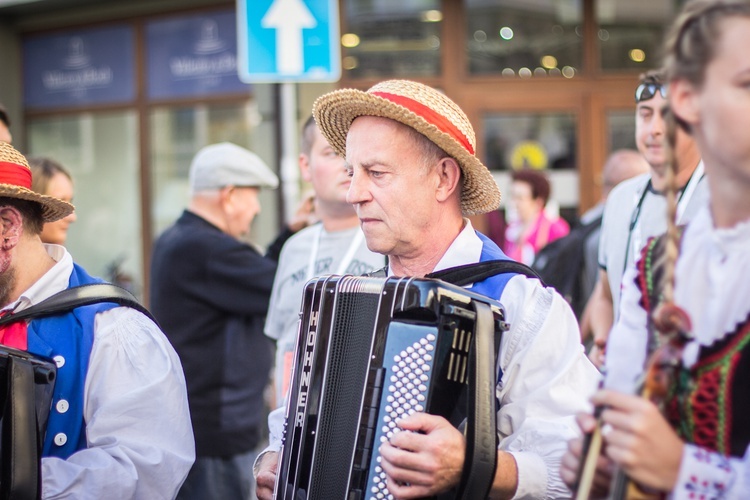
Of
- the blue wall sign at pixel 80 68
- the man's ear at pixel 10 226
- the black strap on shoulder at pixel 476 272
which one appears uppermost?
the blue wall sign at pixel 80 68

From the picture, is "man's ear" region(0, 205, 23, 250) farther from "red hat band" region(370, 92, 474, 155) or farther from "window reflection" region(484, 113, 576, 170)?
"window reflection" region(484, 113, 576, 170)

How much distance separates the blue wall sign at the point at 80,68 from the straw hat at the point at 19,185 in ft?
25.6

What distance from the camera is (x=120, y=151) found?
10.8 m

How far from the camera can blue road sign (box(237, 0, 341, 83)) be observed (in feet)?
19.0

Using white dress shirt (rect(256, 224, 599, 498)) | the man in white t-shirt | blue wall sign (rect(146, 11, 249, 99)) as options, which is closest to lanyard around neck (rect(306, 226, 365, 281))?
the man in white t-shirt

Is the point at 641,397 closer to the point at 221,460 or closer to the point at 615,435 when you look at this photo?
the point at 615,435

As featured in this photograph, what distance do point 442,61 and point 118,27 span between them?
3.60 metres

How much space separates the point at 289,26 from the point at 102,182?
572cm

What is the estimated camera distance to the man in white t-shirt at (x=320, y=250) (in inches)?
160

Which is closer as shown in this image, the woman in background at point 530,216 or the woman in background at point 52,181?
the woman in background at point 52,181

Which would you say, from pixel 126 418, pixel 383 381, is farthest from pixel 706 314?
pixel 126 418

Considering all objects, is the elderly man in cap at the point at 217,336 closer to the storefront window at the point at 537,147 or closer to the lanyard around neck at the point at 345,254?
the lanyard around neck at the point at 345,254

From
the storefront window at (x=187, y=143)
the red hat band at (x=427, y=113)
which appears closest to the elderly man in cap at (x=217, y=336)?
the red hat band at (x=427, y=113)

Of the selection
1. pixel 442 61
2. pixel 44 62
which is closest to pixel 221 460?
pixel 442 61
